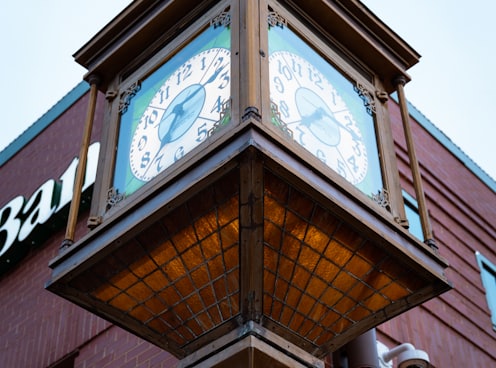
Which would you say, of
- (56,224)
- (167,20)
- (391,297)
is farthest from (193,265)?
(56,224)

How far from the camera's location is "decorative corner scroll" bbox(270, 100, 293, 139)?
4.17 meters

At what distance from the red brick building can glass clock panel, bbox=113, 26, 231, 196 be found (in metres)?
1.93

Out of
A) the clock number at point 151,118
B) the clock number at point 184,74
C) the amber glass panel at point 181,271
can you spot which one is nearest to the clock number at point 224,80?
the clock number at point 184,74

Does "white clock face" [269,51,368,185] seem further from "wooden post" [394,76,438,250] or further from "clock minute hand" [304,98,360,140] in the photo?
"wooden post" [394,76,438,250]

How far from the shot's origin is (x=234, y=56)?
4.41 meters

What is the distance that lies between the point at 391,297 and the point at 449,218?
4.90 meters

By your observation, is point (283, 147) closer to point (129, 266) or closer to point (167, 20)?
point (129, 266)

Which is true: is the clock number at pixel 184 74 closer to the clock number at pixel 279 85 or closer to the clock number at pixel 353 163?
the clock number at pixel 279 85

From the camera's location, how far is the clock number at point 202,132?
4219 millimetres

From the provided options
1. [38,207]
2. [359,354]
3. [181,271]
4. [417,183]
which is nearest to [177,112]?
[181,271]

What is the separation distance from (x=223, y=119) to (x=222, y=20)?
751mm

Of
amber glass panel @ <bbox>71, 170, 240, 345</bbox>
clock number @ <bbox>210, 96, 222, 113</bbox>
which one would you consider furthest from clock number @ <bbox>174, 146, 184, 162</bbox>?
amber glass panel @ <bbox>71, 170, 240, 345</bbox>

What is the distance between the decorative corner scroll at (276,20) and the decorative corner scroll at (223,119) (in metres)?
0.64

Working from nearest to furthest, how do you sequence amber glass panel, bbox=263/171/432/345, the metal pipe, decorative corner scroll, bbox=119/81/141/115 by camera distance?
amber glass panel, bbox=263/171/432/345 < decorative corner scroll, bbox=119/81/141/115 < the metal pipe
